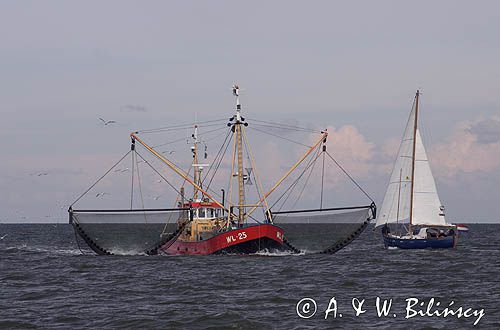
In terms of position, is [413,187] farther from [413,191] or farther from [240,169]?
[240,169]

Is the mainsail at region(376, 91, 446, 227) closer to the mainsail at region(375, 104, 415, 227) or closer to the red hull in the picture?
the mainsail at region(375, 104, 415, 227)

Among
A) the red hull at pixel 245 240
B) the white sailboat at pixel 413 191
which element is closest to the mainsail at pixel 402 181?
the white sailboat at pixel 413 191

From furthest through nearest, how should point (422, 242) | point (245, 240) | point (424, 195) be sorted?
point (424, 195) → point (422, 242) → point (245, 240)

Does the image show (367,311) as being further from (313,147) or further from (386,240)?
(386,240)

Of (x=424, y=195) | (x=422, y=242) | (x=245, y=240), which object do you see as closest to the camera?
(x=245, y=240)

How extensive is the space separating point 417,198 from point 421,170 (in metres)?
2.56

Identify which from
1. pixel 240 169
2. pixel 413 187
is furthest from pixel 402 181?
pixel 240 169

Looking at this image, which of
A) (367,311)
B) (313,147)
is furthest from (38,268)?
(367,311)

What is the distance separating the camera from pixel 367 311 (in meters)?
32.5

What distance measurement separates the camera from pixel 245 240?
188ft

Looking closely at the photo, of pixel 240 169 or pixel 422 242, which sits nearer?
pixel 240 169

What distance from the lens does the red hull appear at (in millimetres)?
57031

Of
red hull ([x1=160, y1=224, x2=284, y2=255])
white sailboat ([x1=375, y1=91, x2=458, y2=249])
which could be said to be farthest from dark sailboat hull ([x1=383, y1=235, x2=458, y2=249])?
red hull ([x1=160, y1=224, x2=284, y2=255])

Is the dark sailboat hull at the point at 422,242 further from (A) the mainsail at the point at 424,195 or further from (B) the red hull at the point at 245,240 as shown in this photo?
(B) the red hull at the point at 245,240
